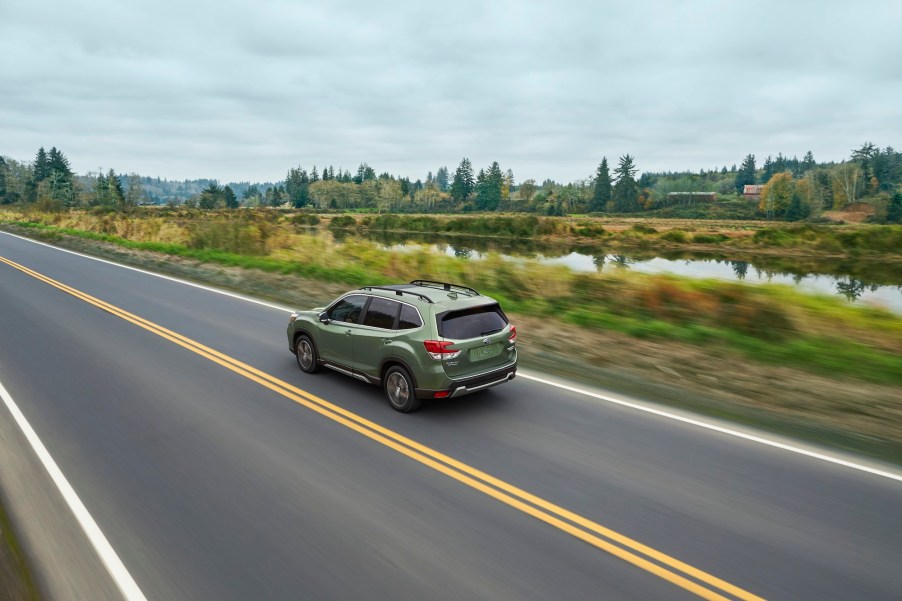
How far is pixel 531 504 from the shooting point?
5.12 m

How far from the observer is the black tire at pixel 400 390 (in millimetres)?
7309

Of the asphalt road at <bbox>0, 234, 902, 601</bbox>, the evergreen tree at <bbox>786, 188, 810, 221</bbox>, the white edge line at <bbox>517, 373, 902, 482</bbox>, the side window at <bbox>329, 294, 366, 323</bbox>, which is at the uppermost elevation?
the evergreen tree at <bbox>786, 188, 810, 221</bbox>

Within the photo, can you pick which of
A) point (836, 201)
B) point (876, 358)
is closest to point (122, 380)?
point (876, 358)

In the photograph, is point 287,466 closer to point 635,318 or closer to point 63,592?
point 63,592

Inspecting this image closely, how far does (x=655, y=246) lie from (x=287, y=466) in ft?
158

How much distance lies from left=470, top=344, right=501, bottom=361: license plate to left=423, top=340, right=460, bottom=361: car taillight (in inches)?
13.4

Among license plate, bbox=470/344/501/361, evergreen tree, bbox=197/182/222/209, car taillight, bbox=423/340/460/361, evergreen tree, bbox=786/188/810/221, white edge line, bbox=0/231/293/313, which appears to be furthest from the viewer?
evergreen tree, bbox=197/182/222/209

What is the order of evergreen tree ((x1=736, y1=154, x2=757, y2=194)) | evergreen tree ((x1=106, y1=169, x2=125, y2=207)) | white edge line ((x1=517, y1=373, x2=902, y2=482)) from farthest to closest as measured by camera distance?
1. evergreen tree ((x1=736, y1=154, x2=757, y2=194))
2. evergreen tree ((x1=106, y1=169, x2=125, y2=207))
3. white edge line ((x1=517, y1=373, x2=902, y2=482))

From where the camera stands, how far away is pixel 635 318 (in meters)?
12.3

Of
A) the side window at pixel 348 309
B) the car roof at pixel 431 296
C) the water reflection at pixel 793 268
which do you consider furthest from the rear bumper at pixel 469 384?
the water reflection at pixel 793 268

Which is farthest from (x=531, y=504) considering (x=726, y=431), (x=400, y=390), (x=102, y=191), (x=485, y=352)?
(x=102, y=191)

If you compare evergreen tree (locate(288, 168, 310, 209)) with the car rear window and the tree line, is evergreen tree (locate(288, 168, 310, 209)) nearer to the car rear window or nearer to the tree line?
the tree line

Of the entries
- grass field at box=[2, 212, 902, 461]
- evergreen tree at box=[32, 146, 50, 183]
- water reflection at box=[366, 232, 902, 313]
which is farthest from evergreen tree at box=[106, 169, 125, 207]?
grass field at box=[2, 212, 902, 461]

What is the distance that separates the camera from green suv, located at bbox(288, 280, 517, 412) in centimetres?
711
